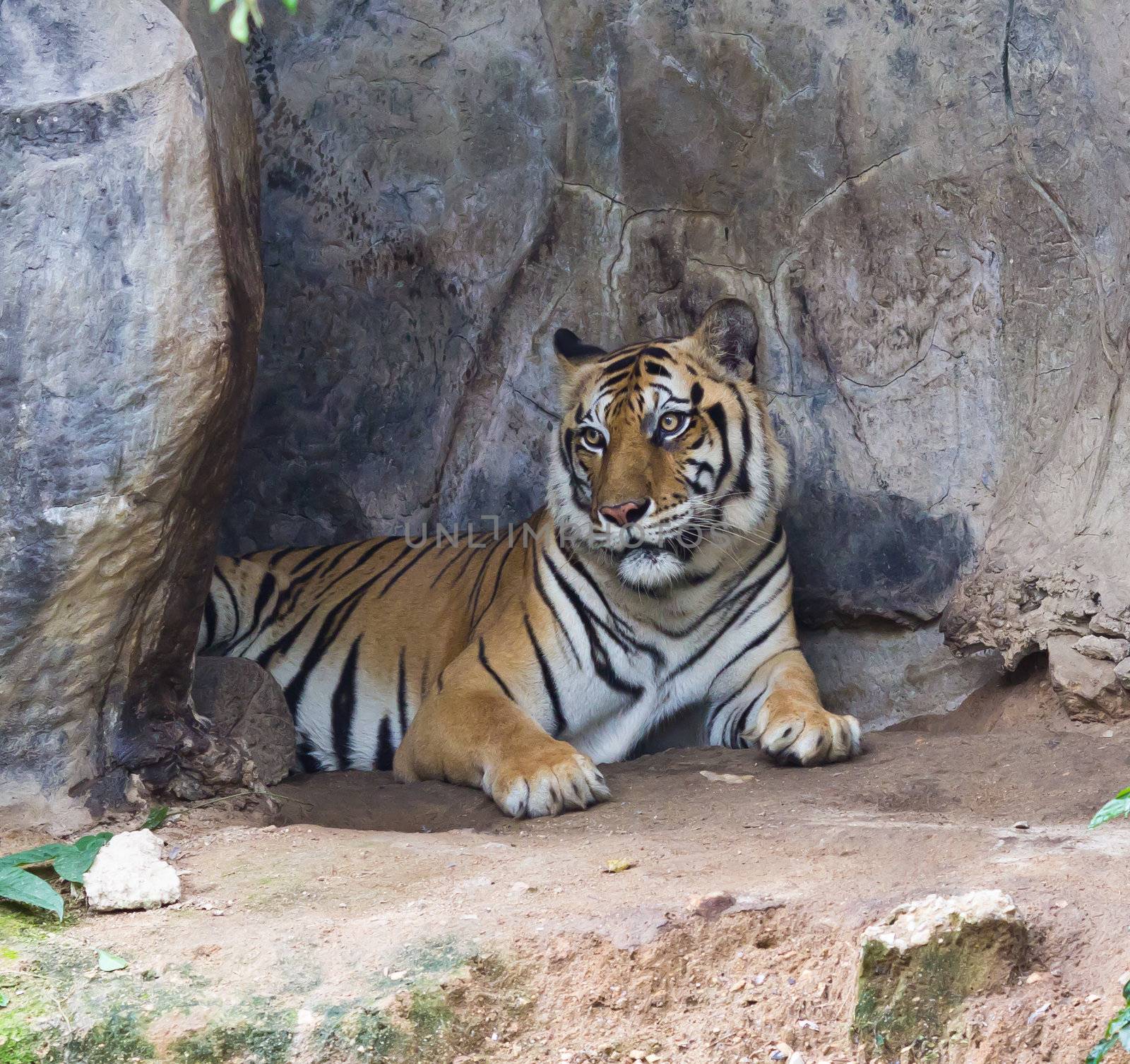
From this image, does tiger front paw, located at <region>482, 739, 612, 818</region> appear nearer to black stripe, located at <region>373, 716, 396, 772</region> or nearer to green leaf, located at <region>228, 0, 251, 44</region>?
black stripe, located at <region>373, 716, 396, 772</region>

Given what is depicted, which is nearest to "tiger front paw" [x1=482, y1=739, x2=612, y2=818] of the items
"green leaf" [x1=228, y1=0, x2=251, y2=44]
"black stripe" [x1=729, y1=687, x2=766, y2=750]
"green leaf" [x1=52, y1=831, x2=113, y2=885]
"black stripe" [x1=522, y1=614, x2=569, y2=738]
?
"black stripe" [x1=522, y1=614, x2=569, y2=738]

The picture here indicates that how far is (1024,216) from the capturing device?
14.5 feet


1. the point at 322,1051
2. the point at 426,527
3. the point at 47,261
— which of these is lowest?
the point at 322,1051

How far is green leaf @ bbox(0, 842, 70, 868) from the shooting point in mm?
2996

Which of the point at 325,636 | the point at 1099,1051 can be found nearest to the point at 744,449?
the point at 325,636

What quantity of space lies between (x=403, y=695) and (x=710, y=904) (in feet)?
9.07

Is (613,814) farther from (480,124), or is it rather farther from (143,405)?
(480,124)

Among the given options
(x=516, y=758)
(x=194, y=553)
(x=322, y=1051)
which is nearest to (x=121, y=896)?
(x=322, y=1051)

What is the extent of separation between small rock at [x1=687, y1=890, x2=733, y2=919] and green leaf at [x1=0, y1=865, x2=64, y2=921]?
130 cm

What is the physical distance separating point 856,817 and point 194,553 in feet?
6.10

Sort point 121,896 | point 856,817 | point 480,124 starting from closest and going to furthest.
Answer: point 121,896
point 856,817
point 480,124

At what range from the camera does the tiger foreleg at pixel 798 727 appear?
4016 mm

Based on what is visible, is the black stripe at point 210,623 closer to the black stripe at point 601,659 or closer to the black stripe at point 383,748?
the black stripe at point 383,748

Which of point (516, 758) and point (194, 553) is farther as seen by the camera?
point (516, 758)
